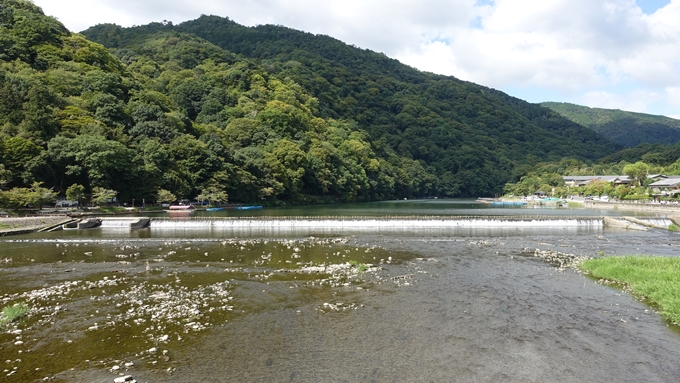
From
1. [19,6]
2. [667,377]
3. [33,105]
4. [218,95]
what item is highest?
[19,6]

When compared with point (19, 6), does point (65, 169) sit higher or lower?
lower

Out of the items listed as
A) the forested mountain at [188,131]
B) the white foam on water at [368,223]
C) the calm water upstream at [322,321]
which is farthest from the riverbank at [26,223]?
the forested mountain at [188,131]

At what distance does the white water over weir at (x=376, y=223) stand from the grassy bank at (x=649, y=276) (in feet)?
66.6

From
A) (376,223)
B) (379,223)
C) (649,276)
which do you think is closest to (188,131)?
(376,223)

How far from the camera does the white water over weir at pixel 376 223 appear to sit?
134 feet

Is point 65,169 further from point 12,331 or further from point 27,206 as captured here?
point 12,331

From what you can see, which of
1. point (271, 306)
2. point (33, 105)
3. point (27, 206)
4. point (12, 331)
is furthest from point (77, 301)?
point (33, 105)

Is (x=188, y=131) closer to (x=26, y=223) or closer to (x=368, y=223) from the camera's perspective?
(x=26, y=223)

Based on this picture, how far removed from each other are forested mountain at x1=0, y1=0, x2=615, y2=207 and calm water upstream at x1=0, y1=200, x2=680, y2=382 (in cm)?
3558

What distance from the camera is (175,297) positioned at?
611 inches

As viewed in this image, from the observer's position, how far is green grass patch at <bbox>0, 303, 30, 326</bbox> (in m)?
12.5

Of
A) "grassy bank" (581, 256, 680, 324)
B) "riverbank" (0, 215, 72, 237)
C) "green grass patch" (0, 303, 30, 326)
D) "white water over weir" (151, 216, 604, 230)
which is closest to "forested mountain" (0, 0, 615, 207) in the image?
"riverbank" (0, 215, 72, 237)

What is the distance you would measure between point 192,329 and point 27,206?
45.0m

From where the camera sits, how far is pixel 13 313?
13023 millimetres
